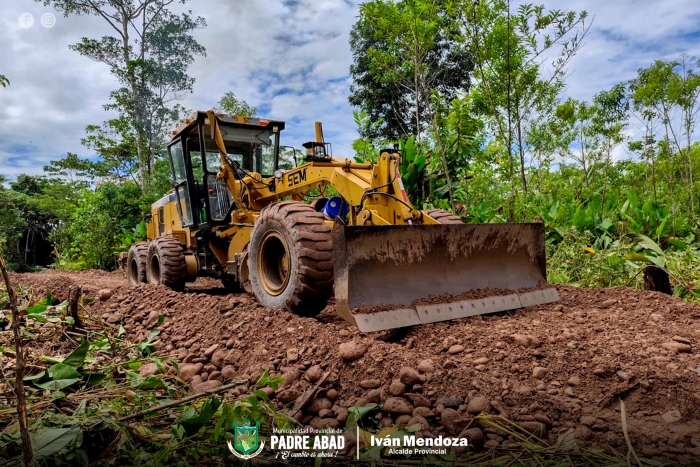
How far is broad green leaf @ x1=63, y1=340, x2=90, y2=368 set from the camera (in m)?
2.53

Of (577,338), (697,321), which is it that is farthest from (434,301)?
(697,321)

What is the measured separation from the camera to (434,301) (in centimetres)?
386

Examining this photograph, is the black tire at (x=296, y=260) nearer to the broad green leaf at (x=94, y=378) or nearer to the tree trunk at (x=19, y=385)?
the broad green leaf at (x=94, y=378)

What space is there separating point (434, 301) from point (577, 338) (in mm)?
1046

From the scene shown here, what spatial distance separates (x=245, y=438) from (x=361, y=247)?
77.0 inches

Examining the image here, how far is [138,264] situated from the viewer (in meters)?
8.03

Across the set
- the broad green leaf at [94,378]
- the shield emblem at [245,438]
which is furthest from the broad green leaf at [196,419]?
the broad green leaf at [94,378]

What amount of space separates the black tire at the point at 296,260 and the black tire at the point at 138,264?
4001 mm

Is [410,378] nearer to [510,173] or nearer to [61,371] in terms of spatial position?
[61,371]

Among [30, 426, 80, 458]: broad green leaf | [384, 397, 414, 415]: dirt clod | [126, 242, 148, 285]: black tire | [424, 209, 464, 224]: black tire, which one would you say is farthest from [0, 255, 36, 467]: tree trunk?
[126, 242, 148, 285]: black tire

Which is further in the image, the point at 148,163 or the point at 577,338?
the point at 148,163

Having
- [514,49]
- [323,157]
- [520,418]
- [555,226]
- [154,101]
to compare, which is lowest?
[520,418]

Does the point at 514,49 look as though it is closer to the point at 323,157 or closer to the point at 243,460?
the point at 323,157

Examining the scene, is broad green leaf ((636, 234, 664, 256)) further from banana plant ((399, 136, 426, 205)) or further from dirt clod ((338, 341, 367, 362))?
dirt clod ((338, 341, 367, 362))
